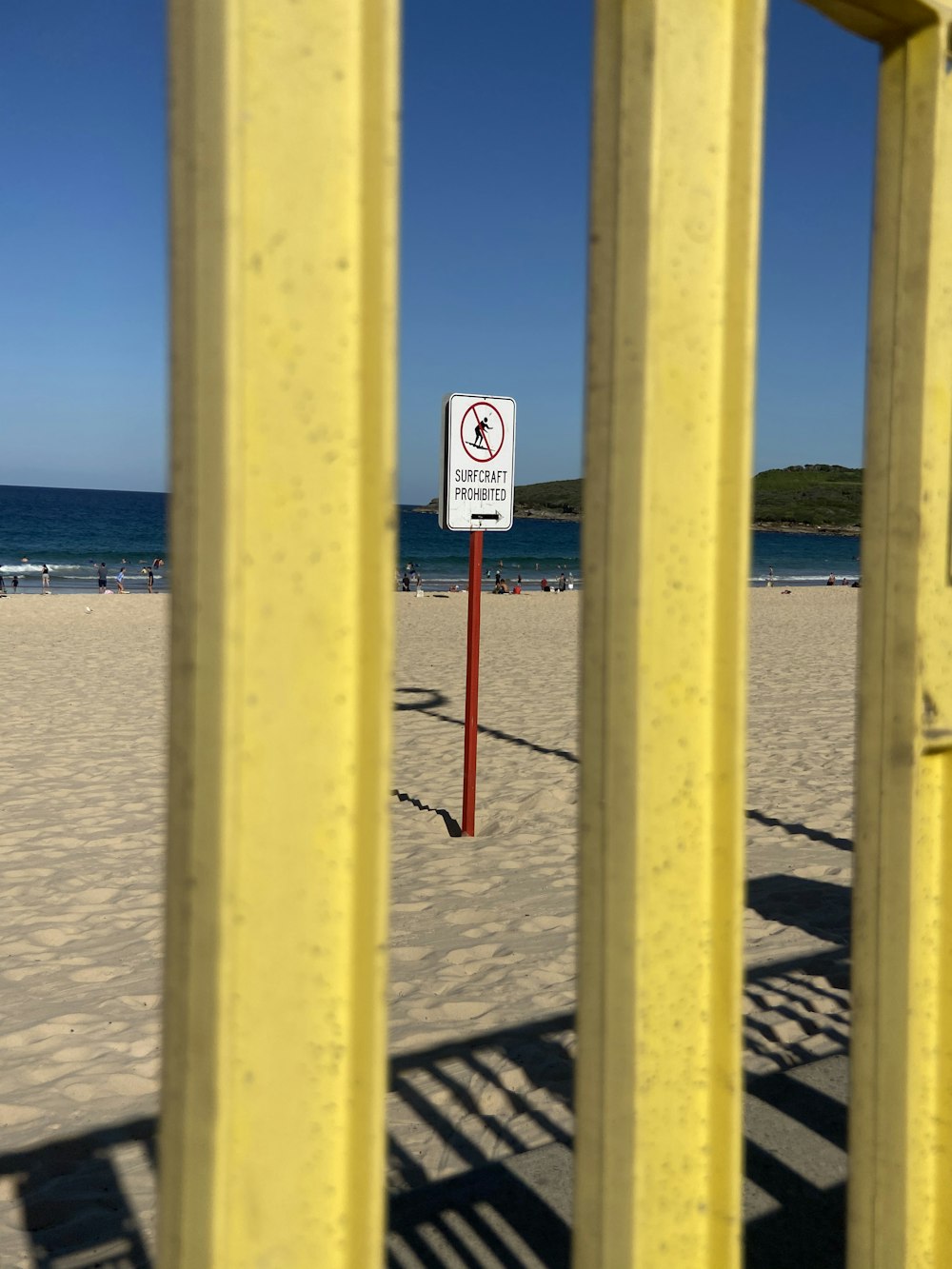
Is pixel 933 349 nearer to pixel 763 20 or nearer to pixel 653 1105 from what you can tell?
pixel 763 20

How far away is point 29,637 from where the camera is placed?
18.5m

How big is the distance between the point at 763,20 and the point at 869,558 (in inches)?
32.3

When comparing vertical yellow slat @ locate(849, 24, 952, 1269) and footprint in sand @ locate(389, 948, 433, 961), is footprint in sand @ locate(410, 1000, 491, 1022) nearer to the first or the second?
footprint in sand @ locate(389, 948, 433, 961)

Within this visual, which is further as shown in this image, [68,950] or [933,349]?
[68,950]

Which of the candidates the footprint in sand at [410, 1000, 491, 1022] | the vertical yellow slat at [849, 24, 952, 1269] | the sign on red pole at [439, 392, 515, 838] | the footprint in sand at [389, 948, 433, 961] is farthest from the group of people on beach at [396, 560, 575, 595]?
the vertical yellow slat at [849, 24, 952, 1269]

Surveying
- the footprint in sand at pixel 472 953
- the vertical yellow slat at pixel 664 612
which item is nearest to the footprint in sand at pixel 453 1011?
the footprint in sand at pixel 472 953

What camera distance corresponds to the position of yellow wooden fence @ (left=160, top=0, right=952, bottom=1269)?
1.08 m

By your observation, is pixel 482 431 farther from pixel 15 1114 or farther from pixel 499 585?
pixel 499 585

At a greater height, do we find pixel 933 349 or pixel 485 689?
pixel 933 349

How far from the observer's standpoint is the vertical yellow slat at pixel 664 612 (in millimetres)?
1345

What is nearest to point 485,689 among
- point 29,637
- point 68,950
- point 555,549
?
point 68,950

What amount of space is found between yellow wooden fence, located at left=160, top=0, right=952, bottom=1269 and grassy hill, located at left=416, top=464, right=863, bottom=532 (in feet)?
309

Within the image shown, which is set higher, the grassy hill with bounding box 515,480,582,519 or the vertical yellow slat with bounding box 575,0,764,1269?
the grassy hill with bounding box 515,480,582,519

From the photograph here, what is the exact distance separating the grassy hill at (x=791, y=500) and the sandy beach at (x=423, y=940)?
8719cm
